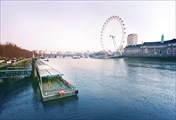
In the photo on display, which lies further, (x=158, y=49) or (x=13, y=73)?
(x=158, y=49)

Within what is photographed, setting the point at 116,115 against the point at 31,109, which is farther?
the point at 31,109

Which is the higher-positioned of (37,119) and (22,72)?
(22,72)

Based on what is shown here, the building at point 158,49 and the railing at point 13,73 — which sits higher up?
the building at point 158,49

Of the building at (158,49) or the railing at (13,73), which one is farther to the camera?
the building at (158,49)

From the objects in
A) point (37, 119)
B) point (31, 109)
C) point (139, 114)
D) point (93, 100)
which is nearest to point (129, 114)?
point (139, 114)

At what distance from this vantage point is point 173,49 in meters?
130

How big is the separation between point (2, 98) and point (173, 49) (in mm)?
152798

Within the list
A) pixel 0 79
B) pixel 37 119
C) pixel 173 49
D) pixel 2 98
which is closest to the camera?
pixel 37 119

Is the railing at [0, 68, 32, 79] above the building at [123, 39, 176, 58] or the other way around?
the other way around

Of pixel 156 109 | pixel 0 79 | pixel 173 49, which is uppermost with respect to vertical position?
pixel 173 49

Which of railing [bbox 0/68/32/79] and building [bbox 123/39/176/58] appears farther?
building [bbox 123/39/176/58]

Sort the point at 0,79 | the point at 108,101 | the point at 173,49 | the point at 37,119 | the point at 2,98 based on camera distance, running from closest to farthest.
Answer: the point at 37,119 → the point at 108,101 → the point at 2,98 → the point at 0,79 → the point at 173,49

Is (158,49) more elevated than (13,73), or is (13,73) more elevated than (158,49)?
(158,49)

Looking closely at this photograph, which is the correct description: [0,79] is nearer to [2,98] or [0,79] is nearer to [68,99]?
[2,98]
